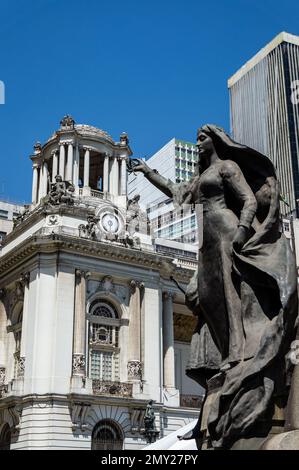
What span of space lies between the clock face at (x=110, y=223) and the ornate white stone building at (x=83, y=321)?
3.2 inches

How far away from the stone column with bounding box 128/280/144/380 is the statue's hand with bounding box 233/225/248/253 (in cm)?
3252

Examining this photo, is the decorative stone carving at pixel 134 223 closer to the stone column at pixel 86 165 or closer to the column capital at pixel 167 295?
the stone column at pixel 86 165

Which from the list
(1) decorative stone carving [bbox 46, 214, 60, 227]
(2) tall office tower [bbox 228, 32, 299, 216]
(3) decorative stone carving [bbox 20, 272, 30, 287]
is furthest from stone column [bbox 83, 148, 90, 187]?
(2) tall office tower [bbox 228, 32, 299, 216]

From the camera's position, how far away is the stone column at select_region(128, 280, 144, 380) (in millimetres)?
38056

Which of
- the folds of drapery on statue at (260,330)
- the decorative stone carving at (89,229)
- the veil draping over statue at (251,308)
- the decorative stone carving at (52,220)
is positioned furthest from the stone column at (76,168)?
the folds of drapery on statue at (260,330)

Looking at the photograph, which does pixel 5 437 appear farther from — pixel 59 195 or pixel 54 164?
pixel 54 164

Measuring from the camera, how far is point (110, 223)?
4016 cm

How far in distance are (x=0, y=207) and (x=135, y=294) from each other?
34.1m

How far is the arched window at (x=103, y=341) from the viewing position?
37.8m

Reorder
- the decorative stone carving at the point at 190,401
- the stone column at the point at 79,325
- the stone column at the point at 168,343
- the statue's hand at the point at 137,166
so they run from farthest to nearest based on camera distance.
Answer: the decorative stone carving at the point at 190,401, the stone column at the point at 168,343, the stone column at the point at 79,325, the statue's hand at the point at 137,166

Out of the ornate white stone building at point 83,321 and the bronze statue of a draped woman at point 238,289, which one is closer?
the bronze statue of a draped woman at point 238,289

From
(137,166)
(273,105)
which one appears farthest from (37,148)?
(273,105)

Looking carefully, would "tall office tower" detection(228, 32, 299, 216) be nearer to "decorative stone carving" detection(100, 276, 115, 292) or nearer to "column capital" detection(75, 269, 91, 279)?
"decorative stone carving" detection(100, 276, 115, 292)

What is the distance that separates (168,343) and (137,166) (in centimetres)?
3476
